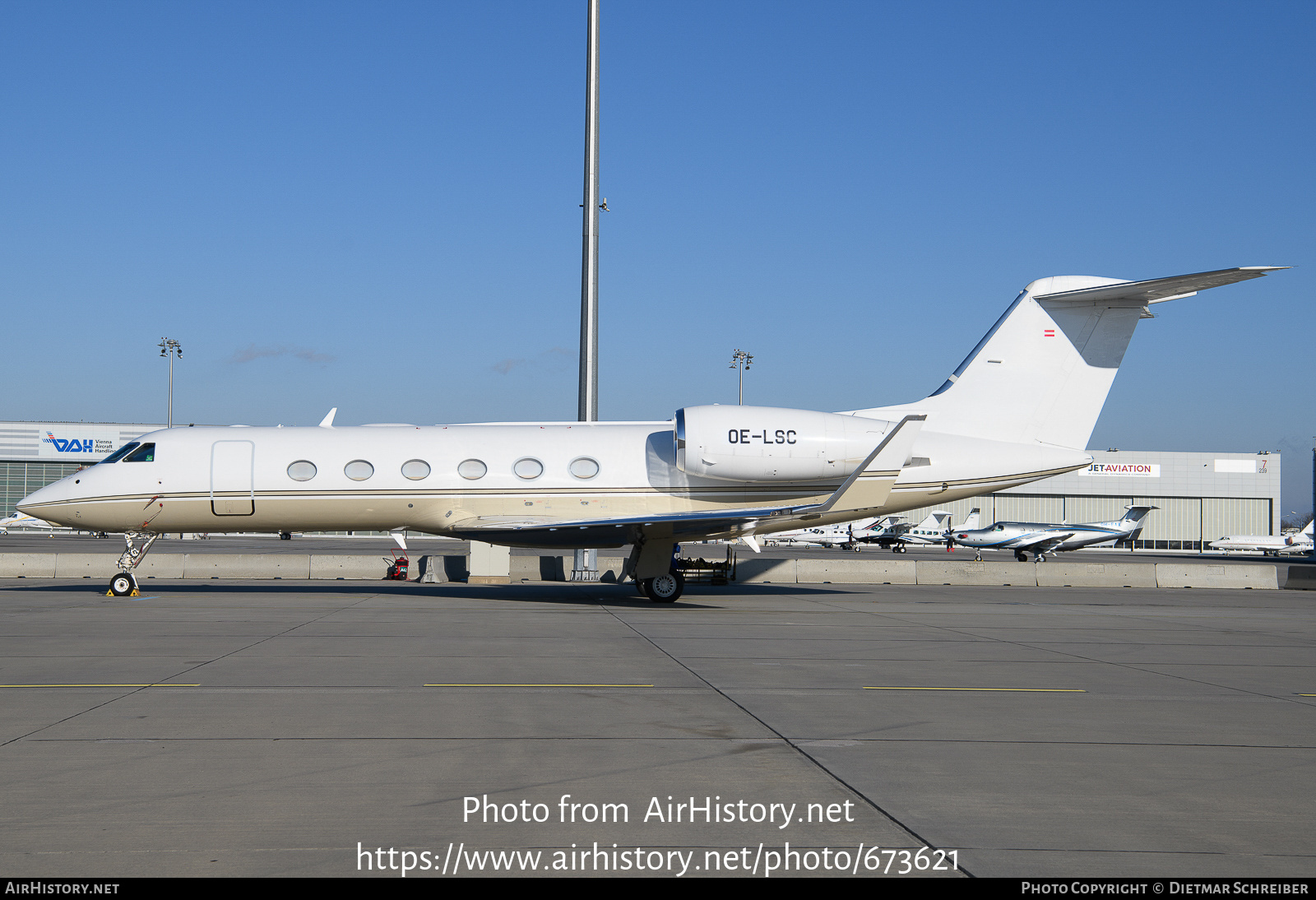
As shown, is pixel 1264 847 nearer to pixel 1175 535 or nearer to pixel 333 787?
pixel 333 787

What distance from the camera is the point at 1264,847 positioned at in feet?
14.5

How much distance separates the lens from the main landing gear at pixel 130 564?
18.2 m

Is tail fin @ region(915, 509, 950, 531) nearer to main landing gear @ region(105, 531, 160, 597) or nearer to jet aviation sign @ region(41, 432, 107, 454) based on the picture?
main landing gear @ region(105, 531, 160, 597)

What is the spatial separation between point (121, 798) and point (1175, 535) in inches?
3328

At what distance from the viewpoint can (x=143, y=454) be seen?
60.9ft

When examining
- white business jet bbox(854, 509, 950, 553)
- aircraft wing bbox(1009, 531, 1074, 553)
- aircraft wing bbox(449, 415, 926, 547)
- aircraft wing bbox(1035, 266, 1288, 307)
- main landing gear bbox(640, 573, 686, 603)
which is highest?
aircraft wing bbox(1035, 266, 1288, 307)

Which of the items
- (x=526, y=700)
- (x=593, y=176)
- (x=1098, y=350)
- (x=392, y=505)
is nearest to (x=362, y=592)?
(x=392, y=505)

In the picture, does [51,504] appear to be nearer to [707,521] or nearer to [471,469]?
[471,469]

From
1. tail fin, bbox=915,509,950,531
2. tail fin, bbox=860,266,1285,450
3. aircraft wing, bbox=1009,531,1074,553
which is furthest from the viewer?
tail fin, bbox=915,509,950,531

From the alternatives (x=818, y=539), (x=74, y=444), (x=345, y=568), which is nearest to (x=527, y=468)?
(x=345, y=568)

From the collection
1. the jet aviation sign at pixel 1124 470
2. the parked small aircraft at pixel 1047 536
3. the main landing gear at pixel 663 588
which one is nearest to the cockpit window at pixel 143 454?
the main landing gear at pixel 663 588

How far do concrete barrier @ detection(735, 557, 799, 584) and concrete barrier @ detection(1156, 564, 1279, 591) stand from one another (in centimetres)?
1006

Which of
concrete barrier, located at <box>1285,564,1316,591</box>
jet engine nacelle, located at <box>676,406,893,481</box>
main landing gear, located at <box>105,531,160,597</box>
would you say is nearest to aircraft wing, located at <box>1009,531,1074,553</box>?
concrete barrier, located at <box>1285,564,1316,591</box>

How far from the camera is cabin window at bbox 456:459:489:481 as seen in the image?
18391 mm
